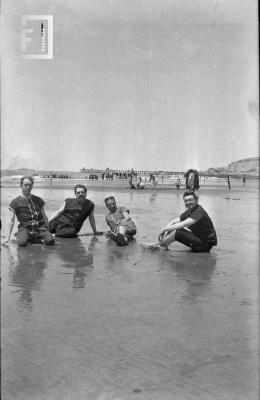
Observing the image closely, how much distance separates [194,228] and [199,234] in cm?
12

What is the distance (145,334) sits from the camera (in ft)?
12.3

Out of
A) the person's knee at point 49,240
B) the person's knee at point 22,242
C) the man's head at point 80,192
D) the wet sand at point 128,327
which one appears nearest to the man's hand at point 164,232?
the wet sand at point 128,327

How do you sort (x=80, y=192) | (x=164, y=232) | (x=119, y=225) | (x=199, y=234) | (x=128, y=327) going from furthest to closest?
(x=80, y=192) < (x=119, y=225) < (x=164, y=232) < (x=199, y=234) < (x=128, y=327)

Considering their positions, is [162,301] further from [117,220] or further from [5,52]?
[117,220]

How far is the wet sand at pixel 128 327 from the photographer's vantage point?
9.64 ft

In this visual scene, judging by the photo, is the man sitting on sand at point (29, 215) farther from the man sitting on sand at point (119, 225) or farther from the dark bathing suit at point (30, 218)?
the man sitting on sand at point (119, 225)

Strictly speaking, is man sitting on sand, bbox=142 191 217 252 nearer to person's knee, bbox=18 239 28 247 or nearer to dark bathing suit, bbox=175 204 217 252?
dark bathing suit, bbox=175 204 217 252

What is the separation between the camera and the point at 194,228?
7.27 meters

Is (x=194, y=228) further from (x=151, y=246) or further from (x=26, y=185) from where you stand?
(x=26, y=185)

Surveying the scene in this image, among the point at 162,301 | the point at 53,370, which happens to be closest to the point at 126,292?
the point at 162,301

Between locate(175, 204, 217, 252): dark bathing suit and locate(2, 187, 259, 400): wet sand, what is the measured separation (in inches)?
11.4

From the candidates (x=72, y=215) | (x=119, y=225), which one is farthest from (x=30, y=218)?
(x=119, y=225)

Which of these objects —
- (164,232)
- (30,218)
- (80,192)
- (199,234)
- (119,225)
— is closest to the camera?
(199,234)

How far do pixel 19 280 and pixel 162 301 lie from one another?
1.67 m
